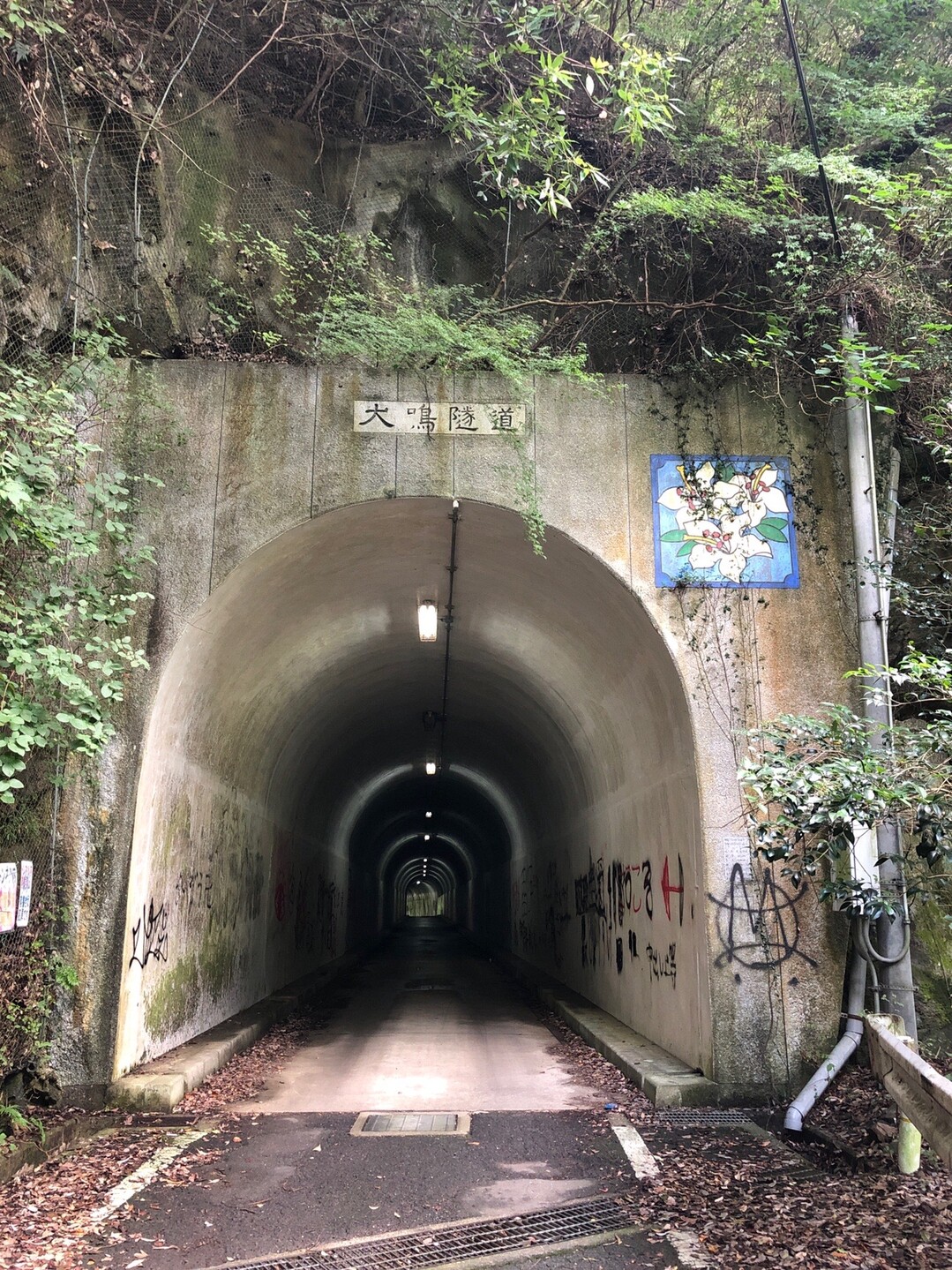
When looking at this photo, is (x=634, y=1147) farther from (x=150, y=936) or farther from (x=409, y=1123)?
(x=150, y=936)

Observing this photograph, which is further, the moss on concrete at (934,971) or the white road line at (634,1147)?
the moss on concrete at (934,971)

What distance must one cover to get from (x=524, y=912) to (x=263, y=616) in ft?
41.6

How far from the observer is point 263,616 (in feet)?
28.0

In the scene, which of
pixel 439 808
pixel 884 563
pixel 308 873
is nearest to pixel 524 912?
pixel 308 873

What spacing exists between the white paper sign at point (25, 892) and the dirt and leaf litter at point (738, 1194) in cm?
146

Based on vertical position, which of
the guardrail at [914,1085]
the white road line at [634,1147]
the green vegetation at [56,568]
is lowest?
the white road line at [634,1147]

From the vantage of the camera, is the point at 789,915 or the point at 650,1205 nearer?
the point at 650,1205

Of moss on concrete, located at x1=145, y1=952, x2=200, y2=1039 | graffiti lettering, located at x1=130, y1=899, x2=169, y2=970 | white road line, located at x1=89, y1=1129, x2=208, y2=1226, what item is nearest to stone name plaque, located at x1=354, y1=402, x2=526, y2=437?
graffiti lettering, located at x1=130, y1=899, x2=169, y2=970

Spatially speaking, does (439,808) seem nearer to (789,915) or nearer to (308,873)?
(308,873)

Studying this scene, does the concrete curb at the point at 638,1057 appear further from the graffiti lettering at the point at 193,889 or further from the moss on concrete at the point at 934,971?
the graffiti lettering at the point at 193,889

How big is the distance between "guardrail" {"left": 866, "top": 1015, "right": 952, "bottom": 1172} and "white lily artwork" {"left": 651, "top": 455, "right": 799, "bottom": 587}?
356cm

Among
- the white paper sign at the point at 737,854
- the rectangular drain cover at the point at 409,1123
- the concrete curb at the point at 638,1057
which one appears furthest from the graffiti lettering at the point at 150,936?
the white paper sign at the point at 737,854

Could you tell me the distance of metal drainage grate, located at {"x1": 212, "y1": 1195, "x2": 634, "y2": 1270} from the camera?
403 cm

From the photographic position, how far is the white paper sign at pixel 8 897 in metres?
5.76
